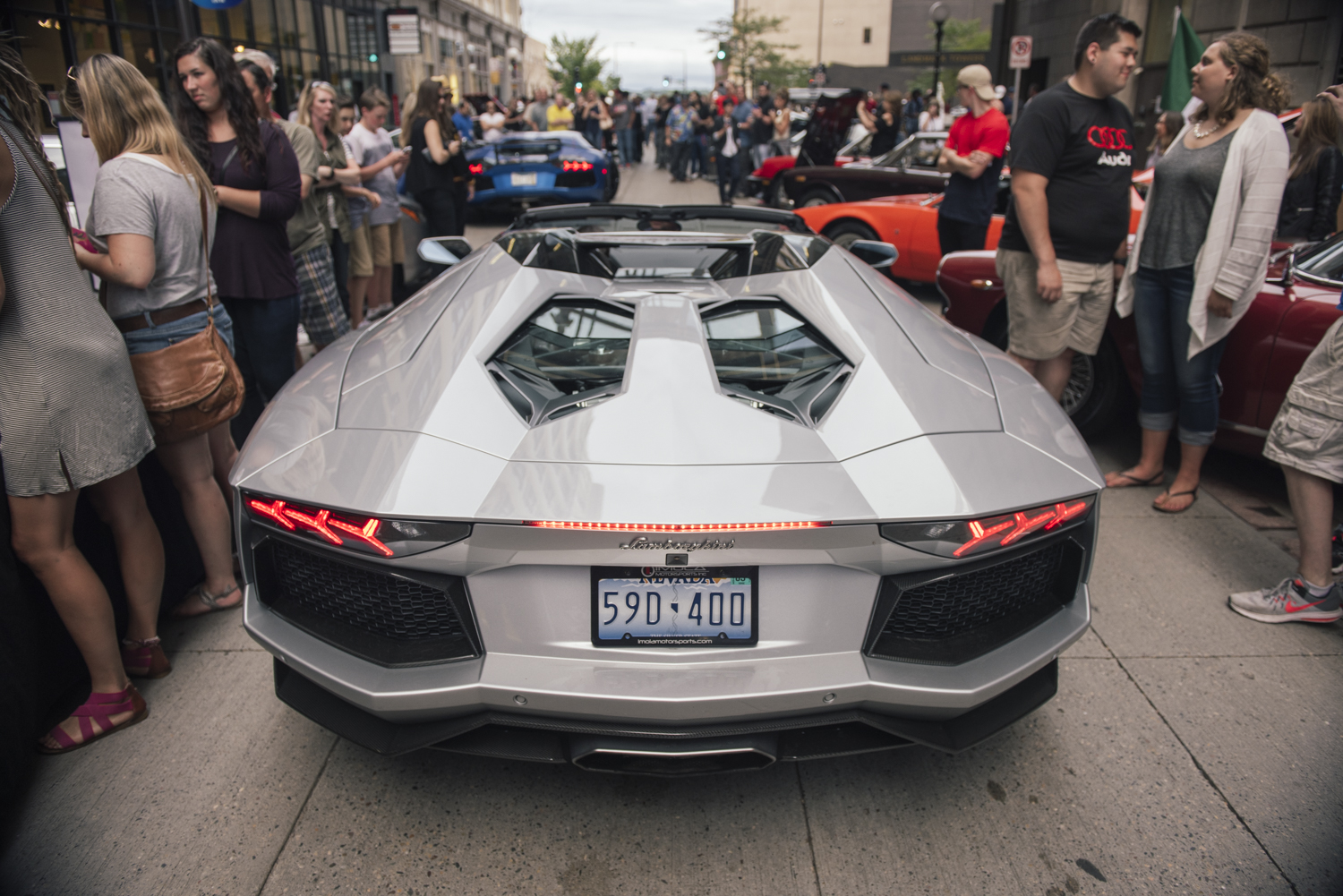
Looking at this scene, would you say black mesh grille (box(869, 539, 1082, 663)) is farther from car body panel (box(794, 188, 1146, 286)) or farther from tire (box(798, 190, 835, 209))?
tire (box(798, 190, 835, 209))

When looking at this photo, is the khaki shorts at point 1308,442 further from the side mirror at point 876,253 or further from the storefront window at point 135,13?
the storefront window at point 135,13

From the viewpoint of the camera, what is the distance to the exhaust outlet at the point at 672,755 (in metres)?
1.63

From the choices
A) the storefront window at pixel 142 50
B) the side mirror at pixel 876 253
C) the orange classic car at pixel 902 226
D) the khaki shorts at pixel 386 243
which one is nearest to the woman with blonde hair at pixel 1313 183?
the orange classic car at pixel 902 226

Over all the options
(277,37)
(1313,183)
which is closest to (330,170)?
(1313,183)

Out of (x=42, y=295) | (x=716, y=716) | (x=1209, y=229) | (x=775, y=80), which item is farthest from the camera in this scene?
(x=775, y=80)

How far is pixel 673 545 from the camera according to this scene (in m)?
1.55

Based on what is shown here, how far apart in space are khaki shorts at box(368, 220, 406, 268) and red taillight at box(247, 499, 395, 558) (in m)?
4.78

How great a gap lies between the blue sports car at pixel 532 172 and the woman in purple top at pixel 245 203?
8.07 metres

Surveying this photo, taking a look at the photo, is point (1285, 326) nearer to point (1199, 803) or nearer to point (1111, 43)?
point (1111, 43)

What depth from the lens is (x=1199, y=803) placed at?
202 centimetres

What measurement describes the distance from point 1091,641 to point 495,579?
2.05m

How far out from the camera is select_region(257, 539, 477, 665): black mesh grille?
1671 mm

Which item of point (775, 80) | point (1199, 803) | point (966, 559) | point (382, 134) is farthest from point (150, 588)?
point (775, 80)

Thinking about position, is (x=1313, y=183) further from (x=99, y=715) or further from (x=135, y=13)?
(x=135, y=13)
